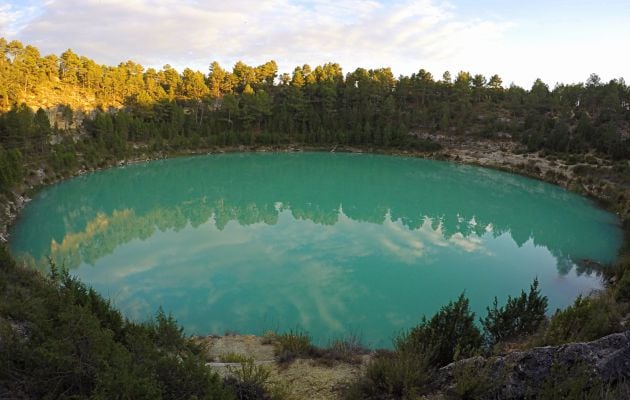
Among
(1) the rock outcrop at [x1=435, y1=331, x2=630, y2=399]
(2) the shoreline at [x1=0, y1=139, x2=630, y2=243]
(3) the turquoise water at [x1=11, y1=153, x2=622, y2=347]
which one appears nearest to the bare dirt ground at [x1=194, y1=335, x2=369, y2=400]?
(3) the turquoise water at [x1=11, y1=153, x2=622, y2=347]

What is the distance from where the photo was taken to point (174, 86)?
62219mm

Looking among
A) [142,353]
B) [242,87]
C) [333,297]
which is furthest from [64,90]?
[142,353]

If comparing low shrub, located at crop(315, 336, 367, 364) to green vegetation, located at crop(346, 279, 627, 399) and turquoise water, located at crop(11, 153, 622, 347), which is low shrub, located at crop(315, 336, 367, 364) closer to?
green vegetation, located at crop(346, 279, 627, 399)

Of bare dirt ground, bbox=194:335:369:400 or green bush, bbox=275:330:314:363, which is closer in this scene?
bare dirt ground, bbox=194:335:369:400

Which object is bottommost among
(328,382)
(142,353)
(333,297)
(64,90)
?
(333,297)

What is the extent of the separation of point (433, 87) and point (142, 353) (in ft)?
226

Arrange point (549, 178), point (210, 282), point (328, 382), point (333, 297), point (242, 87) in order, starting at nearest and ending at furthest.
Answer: point (328, 382)
point (333, 297)
point (210, 282)
point (549, 178)
point (242, 87)

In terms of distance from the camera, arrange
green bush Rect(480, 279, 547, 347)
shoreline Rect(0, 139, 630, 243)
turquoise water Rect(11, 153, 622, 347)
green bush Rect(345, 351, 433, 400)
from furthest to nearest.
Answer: shoreline Rect(0, 139, 630, 243) → turquoise water Rect(11, 153, 622, 347) → green bush Rect(480, 279, 547, 347) → green bush Rect(345, 351, 433, 400)

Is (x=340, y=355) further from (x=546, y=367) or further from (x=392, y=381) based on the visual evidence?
(x=546, y=367)

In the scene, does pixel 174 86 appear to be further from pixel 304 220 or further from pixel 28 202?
pixel 304 220

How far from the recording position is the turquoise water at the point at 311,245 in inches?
506

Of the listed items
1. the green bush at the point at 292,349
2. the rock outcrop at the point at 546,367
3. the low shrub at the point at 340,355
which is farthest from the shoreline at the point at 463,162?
the rock outcrop at the point at 546,367

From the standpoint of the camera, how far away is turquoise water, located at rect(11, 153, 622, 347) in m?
12.8

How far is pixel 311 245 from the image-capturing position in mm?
18953
